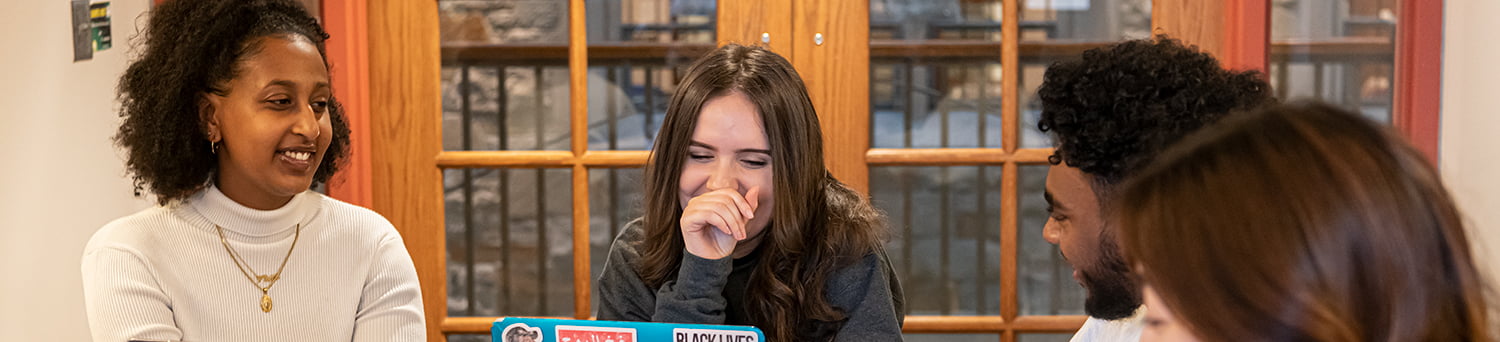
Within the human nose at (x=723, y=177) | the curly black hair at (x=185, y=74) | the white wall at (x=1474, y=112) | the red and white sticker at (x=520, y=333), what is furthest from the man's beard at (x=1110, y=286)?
the white wall at (x=1474, y=112)

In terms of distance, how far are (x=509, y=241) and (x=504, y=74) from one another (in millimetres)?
345

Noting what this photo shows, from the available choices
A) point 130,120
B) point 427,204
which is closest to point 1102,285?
point 130,120

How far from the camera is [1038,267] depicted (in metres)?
2.42

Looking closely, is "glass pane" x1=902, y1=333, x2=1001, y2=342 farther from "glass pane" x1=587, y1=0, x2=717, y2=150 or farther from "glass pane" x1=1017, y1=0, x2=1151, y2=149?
"glass pane" x1=587, y1=0, x2=717, y2=150

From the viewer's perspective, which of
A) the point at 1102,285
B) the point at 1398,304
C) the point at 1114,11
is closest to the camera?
the point at 1398,304

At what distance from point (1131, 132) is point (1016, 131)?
1.29 metres

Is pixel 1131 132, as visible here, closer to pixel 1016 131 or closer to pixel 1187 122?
pixel 1187 122

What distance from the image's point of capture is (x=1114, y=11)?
233cm

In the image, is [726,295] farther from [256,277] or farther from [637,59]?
[637,59]

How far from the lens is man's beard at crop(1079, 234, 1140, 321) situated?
113 centimetres

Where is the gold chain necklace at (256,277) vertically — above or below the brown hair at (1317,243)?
below

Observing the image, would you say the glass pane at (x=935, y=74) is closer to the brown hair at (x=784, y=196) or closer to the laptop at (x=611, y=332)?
the brown hair at (x=784, y=196)

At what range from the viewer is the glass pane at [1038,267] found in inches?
93.0

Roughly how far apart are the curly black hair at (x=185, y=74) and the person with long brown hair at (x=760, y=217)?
0.47m
